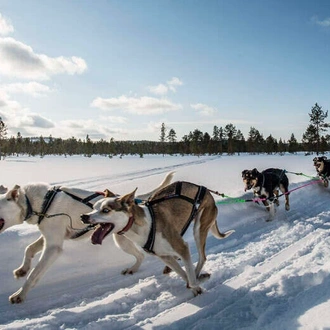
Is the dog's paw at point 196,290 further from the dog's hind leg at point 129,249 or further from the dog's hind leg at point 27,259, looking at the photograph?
the dog's hind leg at point 27,259

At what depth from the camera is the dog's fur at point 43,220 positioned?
4.24m

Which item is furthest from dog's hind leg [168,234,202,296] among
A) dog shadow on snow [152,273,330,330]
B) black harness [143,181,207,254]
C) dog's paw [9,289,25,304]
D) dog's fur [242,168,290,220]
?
dog's fur [242,168,290,220]

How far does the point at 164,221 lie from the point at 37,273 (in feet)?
5.90

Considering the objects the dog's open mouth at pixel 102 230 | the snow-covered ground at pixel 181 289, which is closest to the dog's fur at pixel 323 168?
the snow-covered ground at pixel 181 289

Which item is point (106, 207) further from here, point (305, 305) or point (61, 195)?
point (305, 305)

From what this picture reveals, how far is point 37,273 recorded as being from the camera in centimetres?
425

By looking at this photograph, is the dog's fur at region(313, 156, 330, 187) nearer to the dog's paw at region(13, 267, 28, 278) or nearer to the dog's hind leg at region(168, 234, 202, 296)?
the dog's hind leg at region(168, 234, 202, 296)

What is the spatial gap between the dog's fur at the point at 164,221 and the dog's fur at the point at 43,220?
0.25 m

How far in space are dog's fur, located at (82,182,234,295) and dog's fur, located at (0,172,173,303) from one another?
252 millimetres

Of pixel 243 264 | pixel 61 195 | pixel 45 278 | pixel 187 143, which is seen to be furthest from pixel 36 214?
pixel 187 143

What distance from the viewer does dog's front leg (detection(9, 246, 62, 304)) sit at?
4.19 m

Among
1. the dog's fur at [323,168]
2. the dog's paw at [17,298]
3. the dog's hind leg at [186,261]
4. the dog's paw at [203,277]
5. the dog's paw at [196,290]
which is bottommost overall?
the dog's paw at [17,298]

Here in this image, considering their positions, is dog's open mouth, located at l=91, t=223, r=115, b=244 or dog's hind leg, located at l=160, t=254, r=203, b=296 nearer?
dog's open mouth, located at l=91, t=223, r=115, b=244

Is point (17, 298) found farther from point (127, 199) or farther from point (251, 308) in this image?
point (251, 308)
